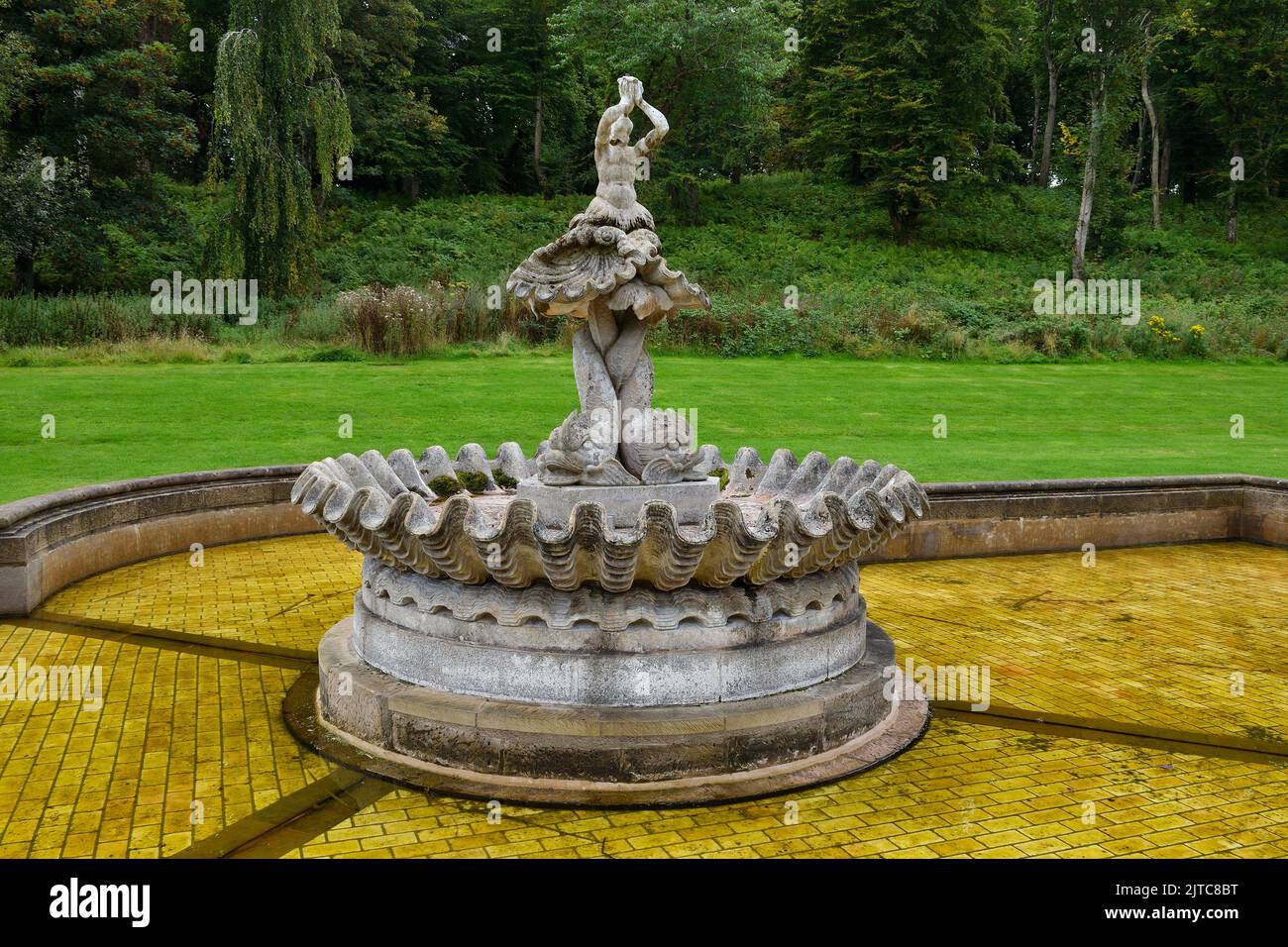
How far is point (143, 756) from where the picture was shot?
6016 millimetres

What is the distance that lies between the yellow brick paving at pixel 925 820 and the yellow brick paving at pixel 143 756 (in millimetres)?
745

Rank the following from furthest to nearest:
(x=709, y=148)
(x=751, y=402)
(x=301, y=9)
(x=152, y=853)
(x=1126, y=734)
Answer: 1. (x=709, y=148)
2. (x=301, y=9)
3. (x=751, y=402)
4. (x=1126, y=734)
5. (x=152, y=853)

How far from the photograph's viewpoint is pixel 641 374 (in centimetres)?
735

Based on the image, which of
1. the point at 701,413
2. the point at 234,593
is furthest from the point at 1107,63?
the point at 234,593

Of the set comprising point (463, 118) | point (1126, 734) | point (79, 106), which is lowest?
point (1126, 734)

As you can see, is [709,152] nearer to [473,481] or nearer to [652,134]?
[473,481]

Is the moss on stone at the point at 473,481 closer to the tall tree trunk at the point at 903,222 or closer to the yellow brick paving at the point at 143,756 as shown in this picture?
the yellow brick paving at the point at 143,756

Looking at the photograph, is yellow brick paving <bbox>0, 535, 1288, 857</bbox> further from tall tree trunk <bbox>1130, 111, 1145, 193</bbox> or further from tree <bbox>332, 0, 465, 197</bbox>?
tall tree trunk <bbox>1130, 111, 1145, 193</bbox>

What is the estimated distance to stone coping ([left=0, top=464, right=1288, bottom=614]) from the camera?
33.6 feet

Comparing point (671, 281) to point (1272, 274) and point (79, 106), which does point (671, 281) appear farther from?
point (1272, 274)

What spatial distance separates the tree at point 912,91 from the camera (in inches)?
1572

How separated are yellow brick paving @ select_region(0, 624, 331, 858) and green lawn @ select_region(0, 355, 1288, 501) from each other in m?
5.38

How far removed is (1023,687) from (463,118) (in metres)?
44.0

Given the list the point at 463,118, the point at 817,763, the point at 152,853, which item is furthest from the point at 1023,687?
the point at 463,118
